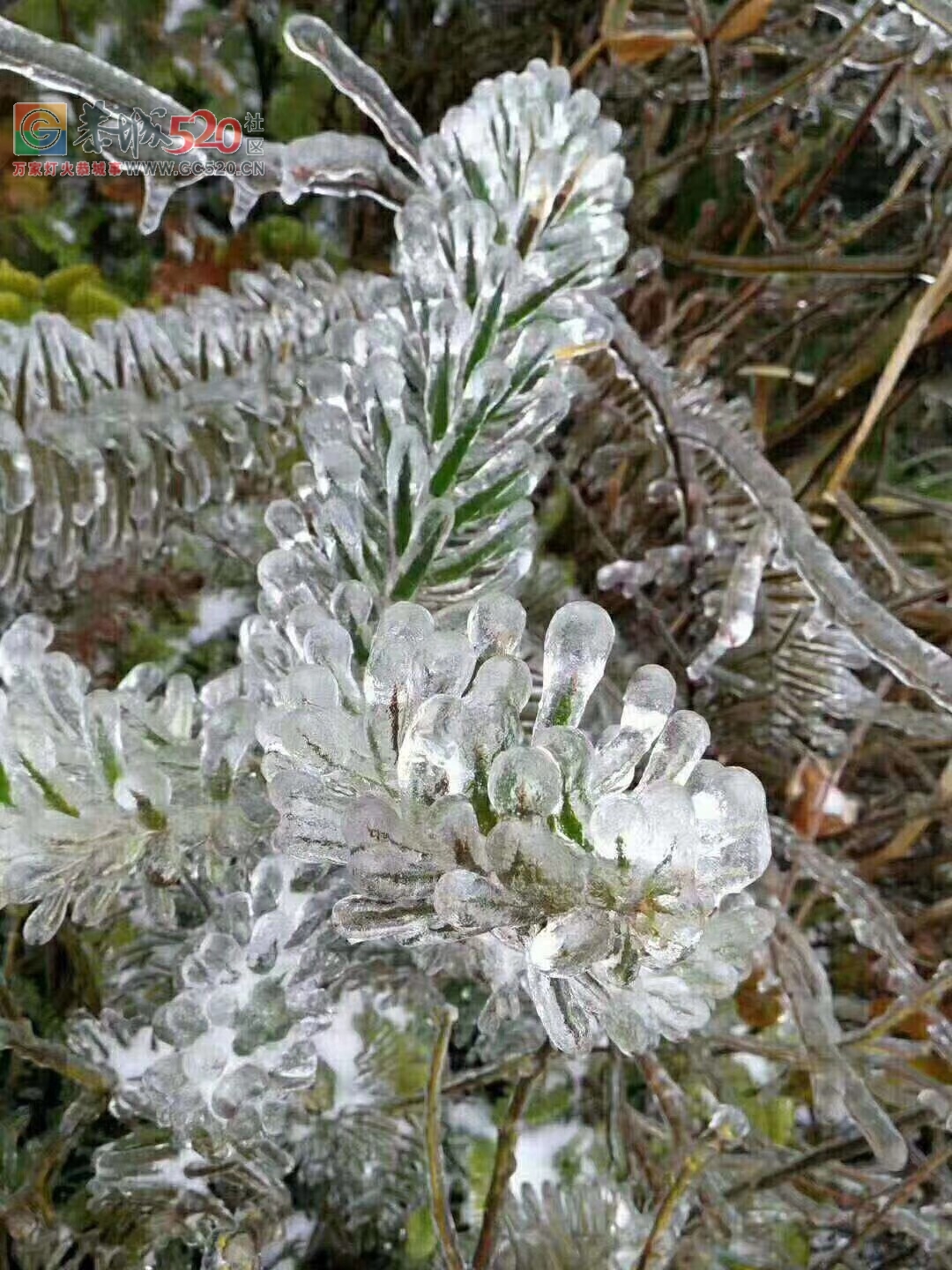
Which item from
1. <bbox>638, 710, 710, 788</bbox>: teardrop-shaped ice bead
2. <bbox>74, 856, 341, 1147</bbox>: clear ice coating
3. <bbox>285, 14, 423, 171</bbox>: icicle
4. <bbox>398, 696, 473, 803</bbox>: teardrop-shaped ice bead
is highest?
→ <bbox>285, 14, 423, 171</bbox>: icicle

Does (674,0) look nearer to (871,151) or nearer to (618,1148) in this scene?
(871,151)

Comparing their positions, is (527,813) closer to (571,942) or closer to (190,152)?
(571,942)

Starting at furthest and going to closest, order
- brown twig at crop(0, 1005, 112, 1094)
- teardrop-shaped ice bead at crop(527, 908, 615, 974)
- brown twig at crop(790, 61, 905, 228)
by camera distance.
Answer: brown twig at crop(790, 61, 905, 228) → brown twig at crop(0, 1005, 112, 1094) → teardrop-shaped ice bead at crop(527, 908, 615, 974)

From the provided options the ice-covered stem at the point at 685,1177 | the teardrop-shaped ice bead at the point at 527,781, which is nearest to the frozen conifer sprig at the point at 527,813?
the teardrop-shaped ice bead at the point at 527,781

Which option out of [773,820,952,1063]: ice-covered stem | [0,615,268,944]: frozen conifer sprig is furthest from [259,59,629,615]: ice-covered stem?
[773,820,952,1063]: ice-covered stem

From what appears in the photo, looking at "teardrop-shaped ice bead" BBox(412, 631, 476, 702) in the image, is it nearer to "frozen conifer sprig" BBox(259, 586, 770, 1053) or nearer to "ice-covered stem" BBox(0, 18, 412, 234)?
"frozen conifer sprig" BBox(259, 586, 770, 1053)

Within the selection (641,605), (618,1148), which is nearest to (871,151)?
(641,605)
